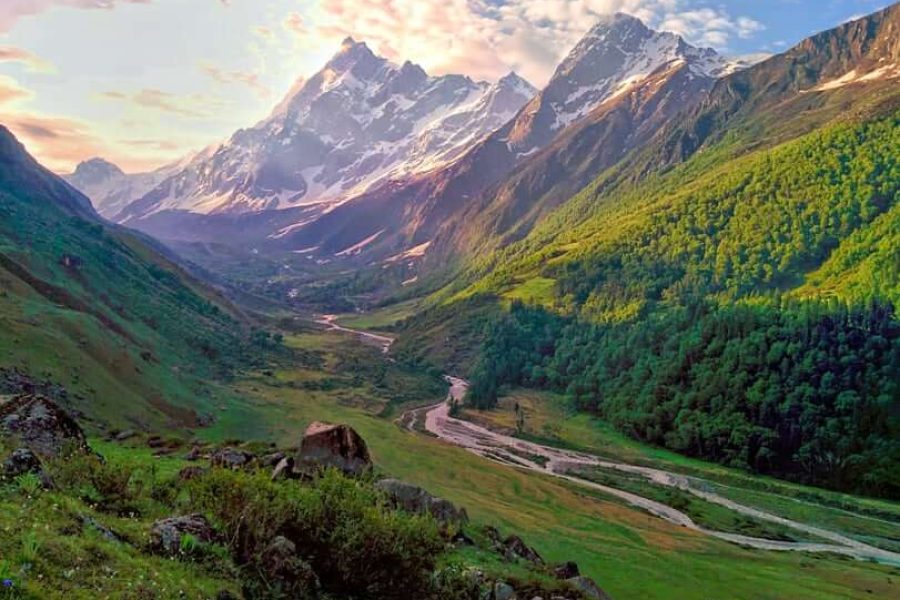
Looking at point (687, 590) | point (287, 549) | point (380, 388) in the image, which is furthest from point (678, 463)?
point (287, 549)

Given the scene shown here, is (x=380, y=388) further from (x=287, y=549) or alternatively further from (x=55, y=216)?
(x=287, y=549)

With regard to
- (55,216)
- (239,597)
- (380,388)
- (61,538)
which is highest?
(55,216)

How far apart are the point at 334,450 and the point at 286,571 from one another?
1994 cm

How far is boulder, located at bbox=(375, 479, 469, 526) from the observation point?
117 feet

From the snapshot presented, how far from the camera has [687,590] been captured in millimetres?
46625

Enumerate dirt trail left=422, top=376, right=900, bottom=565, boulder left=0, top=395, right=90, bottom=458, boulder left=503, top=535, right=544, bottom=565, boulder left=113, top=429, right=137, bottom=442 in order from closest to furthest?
1. boulder left=0, top=395, right=90, bottom=458
2. boulder left=503, top=535, right=544, bottom=565
3. boulder left=113, top=429, right=137, bottom=442
4. dirt trail left=422, top=376, right=900, bottom=565

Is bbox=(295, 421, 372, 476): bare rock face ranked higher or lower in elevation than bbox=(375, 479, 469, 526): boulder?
higher

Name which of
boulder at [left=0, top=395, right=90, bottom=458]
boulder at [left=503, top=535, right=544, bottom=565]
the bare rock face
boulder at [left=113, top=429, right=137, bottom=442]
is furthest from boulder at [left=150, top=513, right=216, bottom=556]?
boulder at [left=113, top=429, right=137, bottom=442]

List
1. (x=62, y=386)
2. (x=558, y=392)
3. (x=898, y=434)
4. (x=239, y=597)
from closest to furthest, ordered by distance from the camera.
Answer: (x=239, y=597) < (x=62, y=386) < (x=898, y=434) < (x=558, y=392)

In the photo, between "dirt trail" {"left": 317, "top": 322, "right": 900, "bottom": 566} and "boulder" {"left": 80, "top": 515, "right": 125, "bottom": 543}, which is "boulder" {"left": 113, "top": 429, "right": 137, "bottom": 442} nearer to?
"boulder" {"left": 80, "top": 515, "right": 125, "bottom": 543}

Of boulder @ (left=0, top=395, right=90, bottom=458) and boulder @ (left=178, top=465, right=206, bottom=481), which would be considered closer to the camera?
boulder @ (left=0, top=395, right=90, bottom=458)

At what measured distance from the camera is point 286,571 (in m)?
19.3

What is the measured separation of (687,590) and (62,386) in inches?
2207

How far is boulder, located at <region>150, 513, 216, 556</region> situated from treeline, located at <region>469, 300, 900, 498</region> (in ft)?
436
